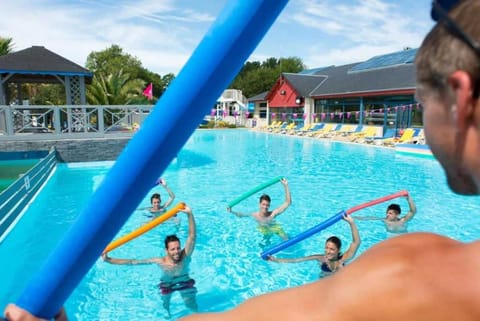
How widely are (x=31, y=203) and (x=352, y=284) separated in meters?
10.3

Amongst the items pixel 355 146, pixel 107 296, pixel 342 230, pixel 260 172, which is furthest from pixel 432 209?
pixel 355 146

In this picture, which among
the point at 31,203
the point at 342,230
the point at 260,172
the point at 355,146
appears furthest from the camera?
the point at 355,146

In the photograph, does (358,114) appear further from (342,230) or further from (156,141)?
(156,141)

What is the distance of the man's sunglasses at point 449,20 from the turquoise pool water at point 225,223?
5.54 m

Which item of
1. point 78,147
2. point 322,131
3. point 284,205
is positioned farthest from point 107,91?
point 284,205

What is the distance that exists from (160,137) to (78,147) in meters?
16.4

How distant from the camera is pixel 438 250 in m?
0.69

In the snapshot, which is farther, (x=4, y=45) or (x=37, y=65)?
(x=4, y=45)

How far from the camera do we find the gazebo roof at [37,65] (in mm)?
18000

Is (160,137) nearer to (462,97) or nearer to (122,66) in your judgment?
(462,97)

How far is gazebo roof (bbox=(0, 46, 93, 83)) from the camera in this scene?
18000 millimetres

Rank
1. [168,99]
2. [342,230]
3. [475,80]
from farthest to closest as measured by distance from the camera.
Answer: [342,230] → [168,99] → [475,80]

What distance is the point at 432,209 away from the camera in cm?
994

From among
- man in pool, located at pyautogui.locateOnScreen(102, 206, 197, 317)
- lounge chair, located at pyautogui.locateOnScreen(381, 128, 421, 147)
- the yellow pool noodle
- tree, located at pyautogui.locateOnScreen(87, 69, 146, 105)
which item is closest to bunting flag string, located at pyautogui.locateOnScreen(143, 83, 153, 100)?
tree, located at pyautogui.locateOnScreen(87, 69, 146, 105)
